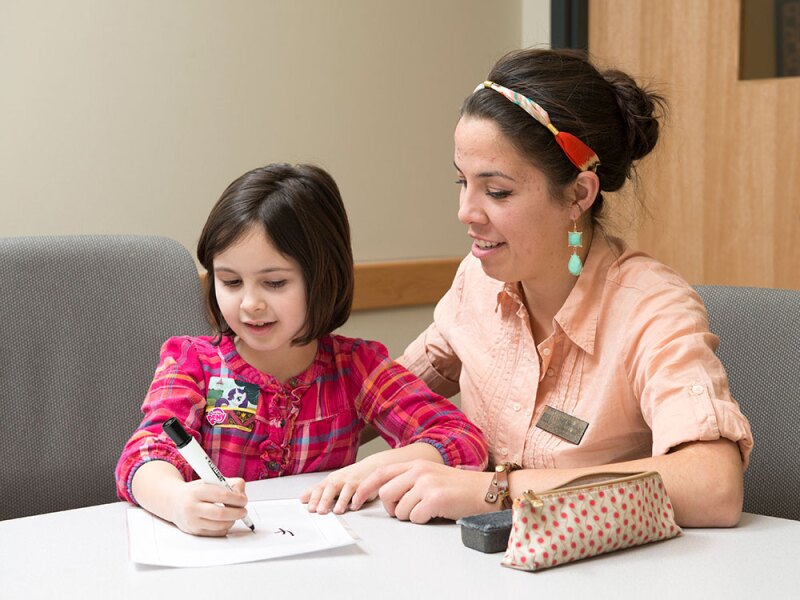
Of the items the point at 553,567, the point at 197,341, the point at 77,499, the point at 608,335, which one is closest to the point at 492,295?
the point at 608,335

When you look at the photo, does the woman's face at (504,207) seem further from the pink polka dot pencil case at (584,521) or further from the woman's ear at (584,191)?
the pink polka dot pencil case at (584,521)

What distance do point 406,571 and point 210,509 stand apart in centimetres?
25

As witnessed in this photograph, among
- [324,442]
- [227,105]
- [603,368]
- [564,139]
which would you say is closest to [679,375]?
[603,368]

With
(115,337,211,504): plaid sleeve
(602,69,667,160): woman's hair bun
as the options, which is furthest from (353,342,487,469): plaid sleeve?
(602,69,667,160): woman's hair bun

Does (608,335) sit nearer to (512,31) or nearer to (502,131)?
(502,131)

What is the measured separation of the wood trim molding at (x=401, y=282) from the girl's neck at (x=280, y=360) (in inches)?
49.3

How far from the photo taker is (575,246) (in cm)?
152

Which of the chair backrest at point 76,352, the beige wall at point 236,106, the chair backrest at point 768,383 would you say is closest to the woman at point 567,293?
the chair backrest at point 768,383

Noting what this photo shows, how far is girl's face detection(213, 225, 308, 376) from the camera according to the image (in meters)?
1.48

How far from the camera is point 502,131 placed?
1.49 meters

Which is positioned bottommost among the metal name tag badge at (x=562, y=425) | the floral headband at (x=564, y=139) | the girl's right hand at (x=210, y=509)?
the metal name tag badge at (x=562, y=425)

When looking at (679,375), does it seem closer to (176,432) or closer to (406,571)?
(406,571)

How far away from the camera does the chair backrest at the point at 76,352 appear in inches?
67.4

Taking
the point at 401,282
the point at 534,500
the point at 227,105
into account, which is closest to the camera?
the point at 534,500
